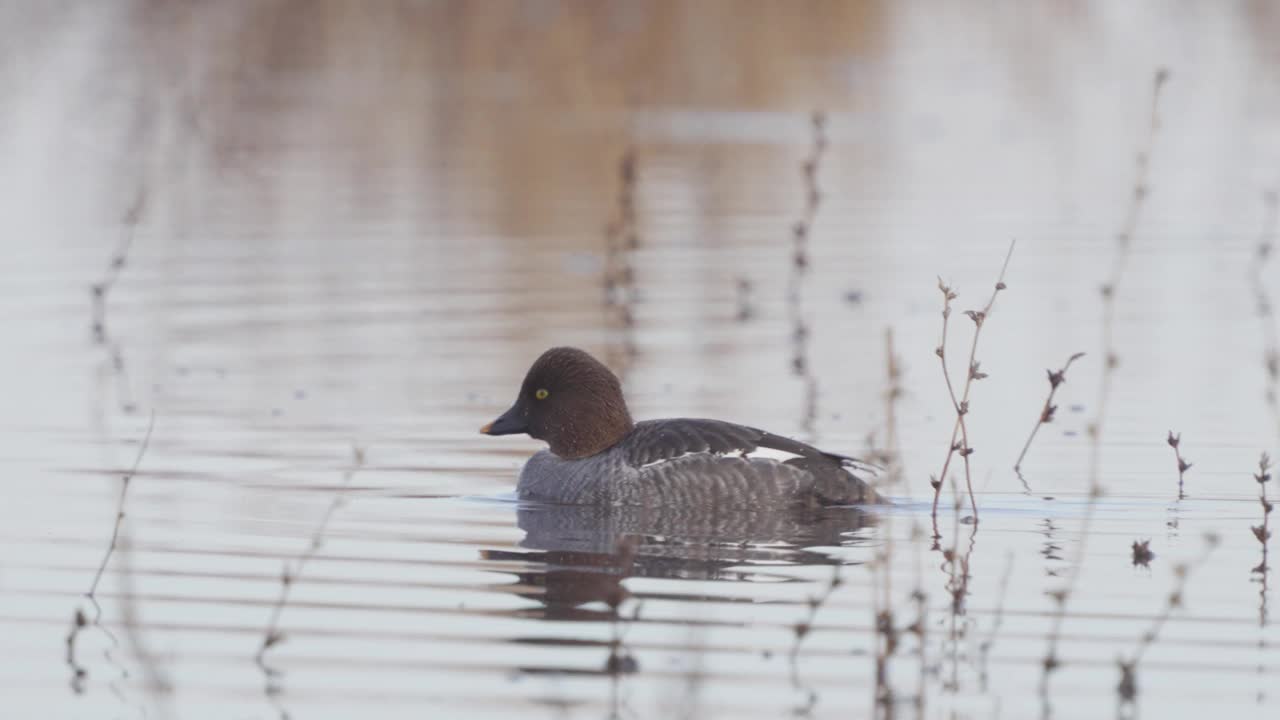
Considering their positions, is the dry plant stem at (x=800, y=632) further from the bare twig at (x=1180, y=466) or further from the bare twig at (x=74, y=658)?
the bare twig at (x=1180, y=466)

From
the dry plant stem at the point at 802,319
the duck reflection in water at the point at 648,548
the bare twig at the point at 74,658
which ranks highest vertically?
the dry plant stem at the point at 802,319

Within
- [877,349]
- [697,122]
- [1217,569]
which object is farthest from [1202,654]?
[697,122]

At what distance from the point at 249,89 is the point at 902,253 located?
1776 cm

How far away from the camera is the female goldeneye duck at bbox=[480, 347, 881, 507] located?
1132cm

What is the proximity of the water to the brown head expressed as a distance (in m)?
0.34

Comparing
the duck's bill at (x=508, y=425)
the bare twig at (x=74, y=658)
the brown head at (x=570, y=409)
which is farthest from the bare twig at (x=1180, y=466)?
the bare twig at (x=74, y=658)

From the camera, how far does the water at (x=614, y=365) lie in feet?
26.1

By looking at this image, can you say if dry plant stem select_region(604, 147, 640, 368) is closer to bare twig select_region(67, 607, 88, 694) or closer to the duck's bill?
the duck's bill

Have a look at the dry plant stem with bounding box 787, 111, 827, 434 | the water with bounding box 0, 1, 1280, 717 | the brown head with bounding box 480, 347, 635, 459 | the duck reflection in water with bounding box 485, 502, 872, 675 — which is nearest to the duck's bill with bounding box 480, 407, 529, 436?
the brown head with bounding box 480, 347, 635, 459

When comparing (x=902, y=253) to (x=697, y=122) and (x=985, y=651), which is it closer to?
(x=697, y=122)

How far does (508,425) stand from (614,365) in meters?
3.55

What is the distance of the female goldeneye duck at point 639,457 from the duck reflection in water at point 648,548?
0.10m

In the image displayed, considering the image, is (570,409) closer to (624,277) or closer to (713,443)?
(713,443)

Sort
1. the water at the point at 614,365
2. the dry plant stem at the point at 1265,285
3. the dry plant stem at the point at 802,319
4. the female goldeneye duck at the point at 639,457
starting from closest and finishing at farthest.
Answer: the water at the point at 614,365 → the female goldeneye duck at the point at 639,457 → the dry plant stem at the point at 802,319 → the dry plant stem at the point at 1265,285
